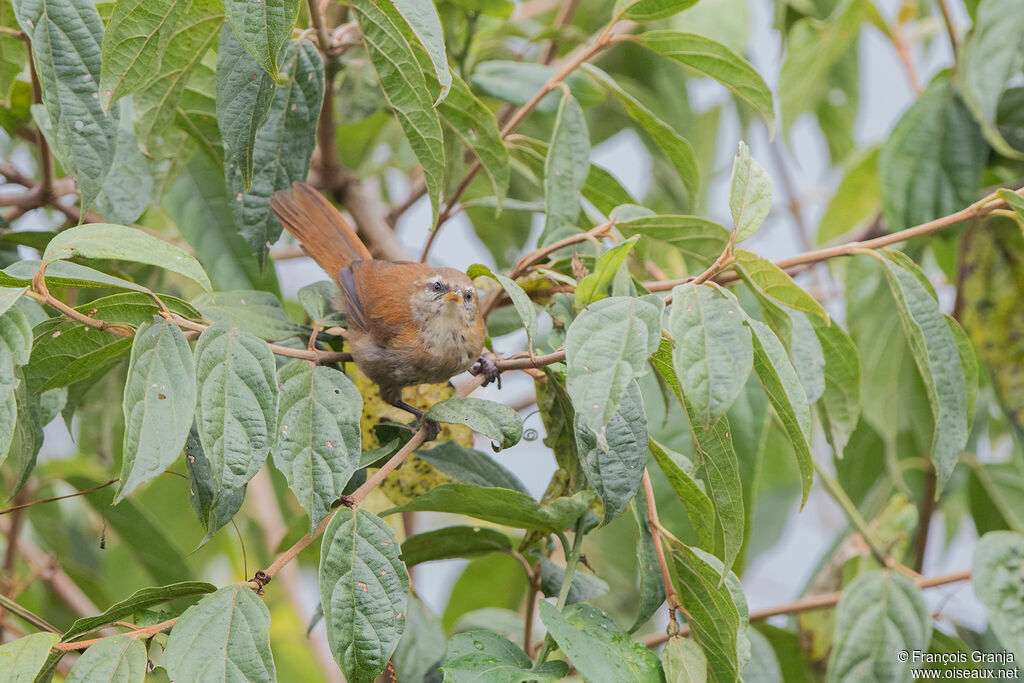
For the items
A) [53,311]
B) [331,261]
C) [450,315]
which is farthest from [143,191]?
[450,315]

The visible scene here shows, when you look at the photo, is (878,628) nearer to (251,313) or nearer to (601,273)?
(601,273)

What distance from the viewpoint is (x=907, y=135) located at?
251 centimetres

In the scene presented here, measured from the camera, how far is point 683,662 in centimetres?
138

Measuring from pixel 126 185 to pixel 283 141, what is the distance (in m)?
0.31

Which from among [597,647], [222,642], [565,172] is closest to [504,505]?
[597,647]

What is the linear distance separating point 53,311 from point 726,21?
6.50ft

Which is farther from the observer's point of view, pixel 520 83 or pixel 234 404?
pixel 520 83

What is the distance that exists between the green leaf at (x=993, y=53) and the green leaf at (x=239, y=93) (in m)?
1.65

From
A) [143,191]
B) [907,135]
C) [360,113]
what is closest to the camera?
[143,191]

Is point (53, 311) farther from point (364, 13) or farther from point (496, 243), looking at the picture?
point (496, 243)

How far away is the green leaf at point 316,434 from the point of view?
1.27m

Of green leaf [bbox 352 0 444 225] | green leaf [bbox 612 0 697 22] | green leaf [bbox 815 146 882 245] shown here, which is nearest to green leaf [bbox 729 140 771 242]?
green leaf [bbox 352 0 444 225]

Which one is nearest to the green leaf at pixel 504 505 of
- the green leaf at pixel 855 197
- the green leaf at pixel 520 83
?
the green leaf at pixel 520 83

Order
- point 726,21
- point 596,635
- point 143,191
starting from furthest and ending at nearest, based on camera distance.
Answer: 1. point 726,21
2. point 143,191
3. point 596,635
